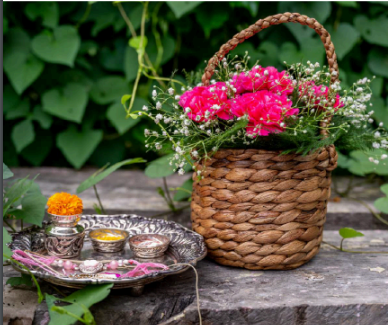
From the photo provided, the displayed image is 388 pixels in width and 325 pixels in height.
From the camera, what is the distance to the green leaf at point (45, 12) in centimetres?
188

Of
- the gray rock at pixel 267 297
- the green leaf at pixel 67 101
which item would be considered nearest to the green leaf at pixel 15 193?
the gray rock at pixel 267 297

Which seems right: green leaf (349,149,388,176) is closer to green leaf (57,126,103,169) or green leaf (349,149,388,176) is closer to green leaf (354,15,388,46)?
green leaf (354,15,388,46)

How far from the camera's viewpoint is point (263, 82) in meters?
0.98

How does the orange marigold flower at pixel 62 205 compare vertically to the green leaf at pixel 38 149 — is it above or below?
above

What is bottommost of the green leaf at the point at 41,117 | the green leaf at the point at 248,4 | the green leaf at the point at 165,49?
the green leaf at the point at 41,117

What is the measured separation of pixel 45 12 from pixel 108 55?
298 millimetres

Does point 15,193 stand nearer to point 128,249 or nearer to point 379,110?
point 128,249

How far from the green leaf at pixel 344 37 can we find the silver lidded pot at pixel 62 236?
131cm

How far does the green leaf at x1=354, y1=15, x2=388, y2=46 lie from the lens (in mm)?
1957

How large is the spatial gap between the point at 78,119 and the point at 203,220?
2.95 ft

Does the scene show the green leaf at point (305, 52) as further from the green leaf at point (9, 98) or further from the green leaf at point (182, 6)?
the green leaf at point (9, 98)

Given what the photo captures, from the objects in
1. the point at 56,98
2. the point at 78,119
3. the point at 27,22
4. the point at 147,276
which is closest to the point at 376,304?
the point at 147,276

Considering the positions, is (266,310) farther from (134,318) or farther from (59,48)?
(59,48)

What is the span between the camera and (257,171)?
3.23ft
